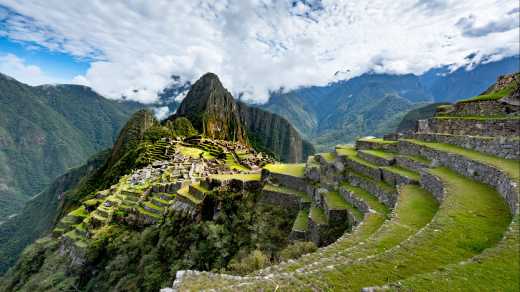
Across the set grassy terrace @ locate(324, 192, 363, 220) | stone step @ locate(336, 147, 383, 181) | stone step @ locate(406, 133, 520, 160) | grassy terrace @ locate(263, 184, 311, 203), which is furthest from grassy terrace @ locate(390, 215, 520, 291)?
grassy terrace @ locate(263, 184, 311, 203)

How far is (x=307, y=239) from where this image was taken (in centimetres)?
1950

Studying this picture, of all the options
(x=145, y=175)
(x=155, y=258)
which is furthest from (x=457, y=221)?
(x=145, y=175)

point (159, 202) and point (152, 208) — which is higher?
point (159, 202)

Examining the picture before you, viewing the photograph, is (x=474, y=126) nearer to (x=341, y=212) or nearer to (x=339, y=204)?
(x=339, y=204)

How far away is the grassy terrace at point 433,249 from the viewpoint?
747cm

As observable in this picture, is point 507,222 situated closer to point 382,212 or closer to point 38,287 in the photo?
point 382,212

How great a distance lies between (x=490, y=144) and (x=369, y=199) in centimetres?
744

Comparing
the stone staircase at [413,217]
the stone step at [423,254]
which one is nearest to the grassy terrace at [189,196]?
the stone staircase at [413,217]

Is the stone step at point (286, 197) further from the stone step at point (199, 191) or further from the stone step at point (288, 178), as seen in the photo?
the stone step at point (199, 191)

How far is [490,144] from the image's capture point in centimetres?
1612

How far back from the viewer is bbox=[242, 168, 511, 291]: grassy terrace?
7.47 metres

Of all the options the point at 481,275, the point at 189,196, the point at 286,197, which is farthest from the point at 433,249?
the point at 189,196

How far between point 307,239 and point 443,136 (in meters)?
12.8

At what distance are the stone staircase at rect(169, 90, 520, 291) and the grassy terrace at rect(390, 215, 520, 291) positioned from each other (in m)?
0.02
